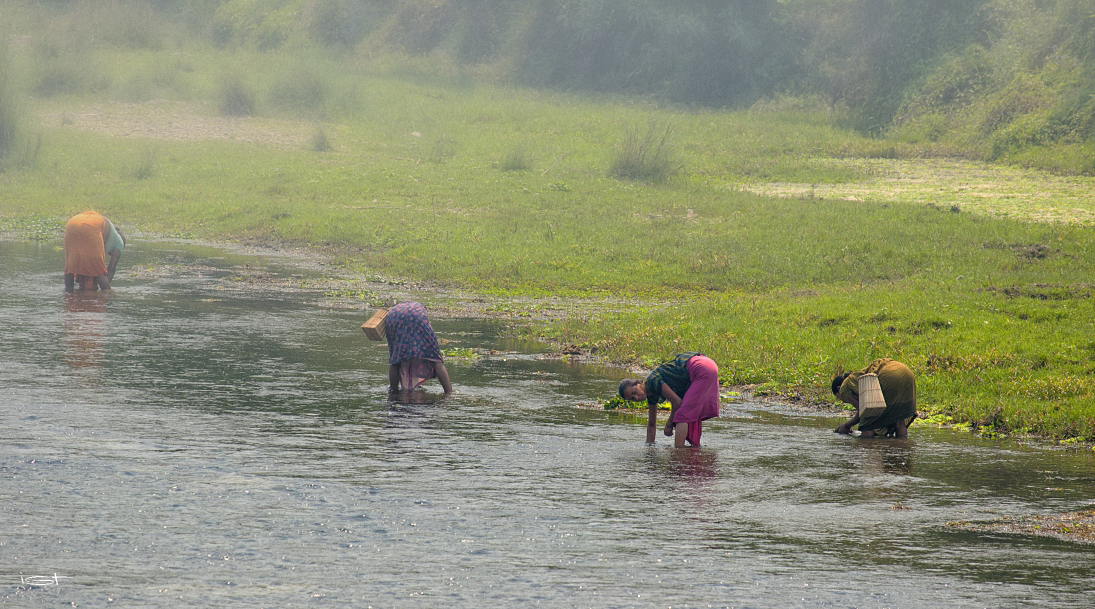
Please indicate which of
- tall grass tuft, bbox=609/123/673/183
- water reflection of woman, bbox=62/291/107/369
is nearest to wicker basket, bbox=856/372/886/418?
water reflection of woman, bbox=62/291/107/369

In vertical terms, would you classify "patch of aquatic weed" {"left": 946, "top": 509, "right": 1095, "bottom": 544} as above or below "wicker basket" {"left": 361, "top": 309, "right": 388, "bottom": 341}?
below

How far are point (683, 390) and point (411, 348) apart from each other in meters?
4.03

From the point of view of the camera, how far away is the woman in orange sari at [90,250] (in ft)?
71.8

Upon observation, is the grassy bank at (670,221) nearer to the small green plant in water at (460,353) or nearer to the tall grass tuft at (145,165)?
the tall grass tuft at (145,165)

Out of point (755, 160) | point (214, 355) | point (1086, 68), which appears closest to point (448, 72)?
point (755, 160)

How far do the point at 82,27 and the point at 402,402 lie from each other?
51532 millimetres

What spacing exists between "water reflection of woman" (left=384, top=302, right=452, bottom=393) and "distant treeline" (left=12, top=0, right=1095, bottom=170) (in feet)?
118

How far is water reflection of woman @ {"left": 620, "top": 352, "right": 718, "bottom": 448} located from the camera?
11.6 m

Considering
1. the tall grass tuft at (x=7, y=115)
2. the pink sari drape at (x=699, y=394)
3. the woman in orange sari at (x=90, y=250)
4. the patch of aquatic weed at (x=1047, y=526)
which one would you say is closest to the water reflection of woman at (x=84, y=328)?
the woman in orange sari at (x=90, y=250)

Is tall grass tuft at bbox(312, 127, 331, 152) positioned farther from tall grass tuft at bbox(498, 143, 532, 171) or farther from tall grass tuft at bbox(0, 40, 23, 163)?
tall grass tuft at bbox(0, 40, 23, 163)

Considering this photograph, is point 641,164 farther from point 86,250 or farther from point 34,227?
point 86,250

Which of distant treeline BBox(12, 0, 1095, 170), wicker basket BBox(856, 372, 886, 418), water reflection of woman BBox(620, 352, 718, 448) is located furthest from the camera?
distant treeline BBox(12, 0, 1095, 170)

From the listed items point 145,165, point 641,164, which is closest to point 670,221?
point 641,164

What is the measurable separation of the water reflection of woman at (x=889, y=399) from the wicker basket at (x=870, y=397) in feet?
0.47
